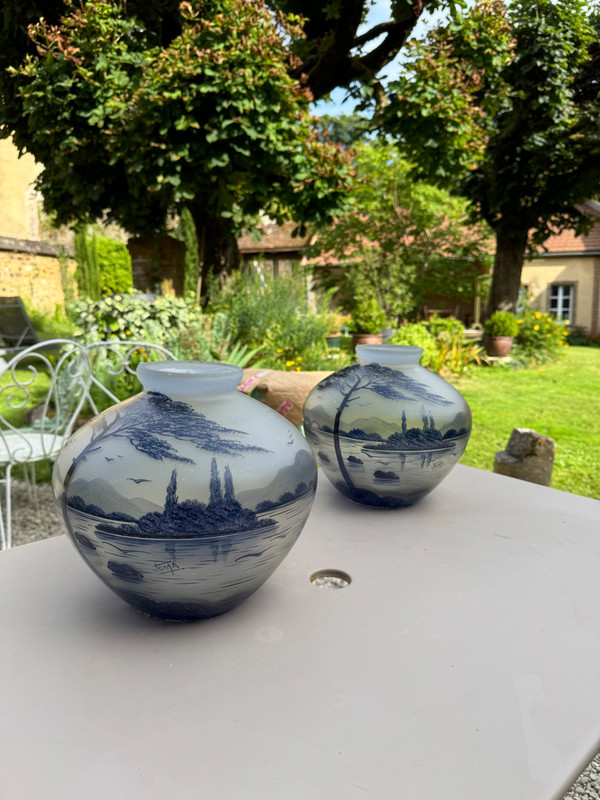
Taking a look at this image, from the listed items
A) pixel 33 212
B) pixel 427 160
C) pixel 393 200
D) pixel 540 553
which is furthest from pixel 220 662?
pixel 33 212

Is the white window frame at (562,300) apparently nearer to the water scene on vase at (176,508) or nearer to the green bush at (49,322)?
the green bush at (49,322)

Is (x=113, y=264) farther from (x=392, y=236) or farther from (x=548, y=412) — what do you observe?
(x=548, y=412)

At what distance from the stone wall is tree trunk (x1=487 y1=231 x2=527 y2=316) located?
10029 millimetres

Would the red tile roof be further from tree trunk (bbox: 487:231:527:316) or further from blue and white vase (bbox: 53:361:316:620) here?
blue and white vase (bbox: 53:361:316:620)

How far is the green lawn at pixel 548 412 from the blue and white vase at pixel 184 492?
3.39 m

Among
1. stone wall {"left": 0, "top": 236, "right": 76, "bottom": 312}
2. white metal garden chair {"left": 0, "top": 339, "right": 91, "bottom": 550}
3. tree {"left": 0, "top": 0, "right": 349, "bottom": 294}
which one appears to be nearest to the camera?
white metal garden chair {"left": 0, "top": 339, "right": 91, "bottom": 550}

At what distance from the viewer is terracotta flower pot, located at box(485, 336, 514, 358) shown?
31.4 ft

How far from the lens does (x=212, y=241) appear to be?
6758 millimetres

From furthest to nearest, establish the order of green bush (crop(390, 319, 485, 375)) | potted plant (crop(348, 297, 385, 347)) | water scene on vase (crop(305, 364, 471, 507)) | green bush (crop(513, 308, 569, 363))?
green bush (crop(513, 308, 569, 363)) → potted plant (crop(348, 297, 385, 347)) → green bush (crop(390, 319, 485, 375)) → water scene on vase (crop(305, 364, 471, 507))

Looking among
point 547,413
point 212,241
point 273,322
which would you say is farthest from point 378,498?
point 212,241

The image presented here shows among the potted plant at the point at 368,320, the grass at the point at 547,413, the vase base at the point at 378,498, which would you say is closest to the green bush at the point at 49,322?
the potted plant at the point at 368,320

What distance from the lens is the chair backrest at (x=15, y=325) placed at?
874 cm

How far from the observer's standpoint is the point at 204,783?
575mm

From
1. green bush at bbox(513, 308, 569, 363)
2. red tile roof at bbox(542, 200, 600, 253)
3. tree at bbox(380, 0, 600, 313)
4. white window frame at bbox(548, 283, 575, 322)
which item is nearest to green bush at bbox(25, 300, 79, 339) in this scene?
tree at bbox(380, 0, 600, 313)
